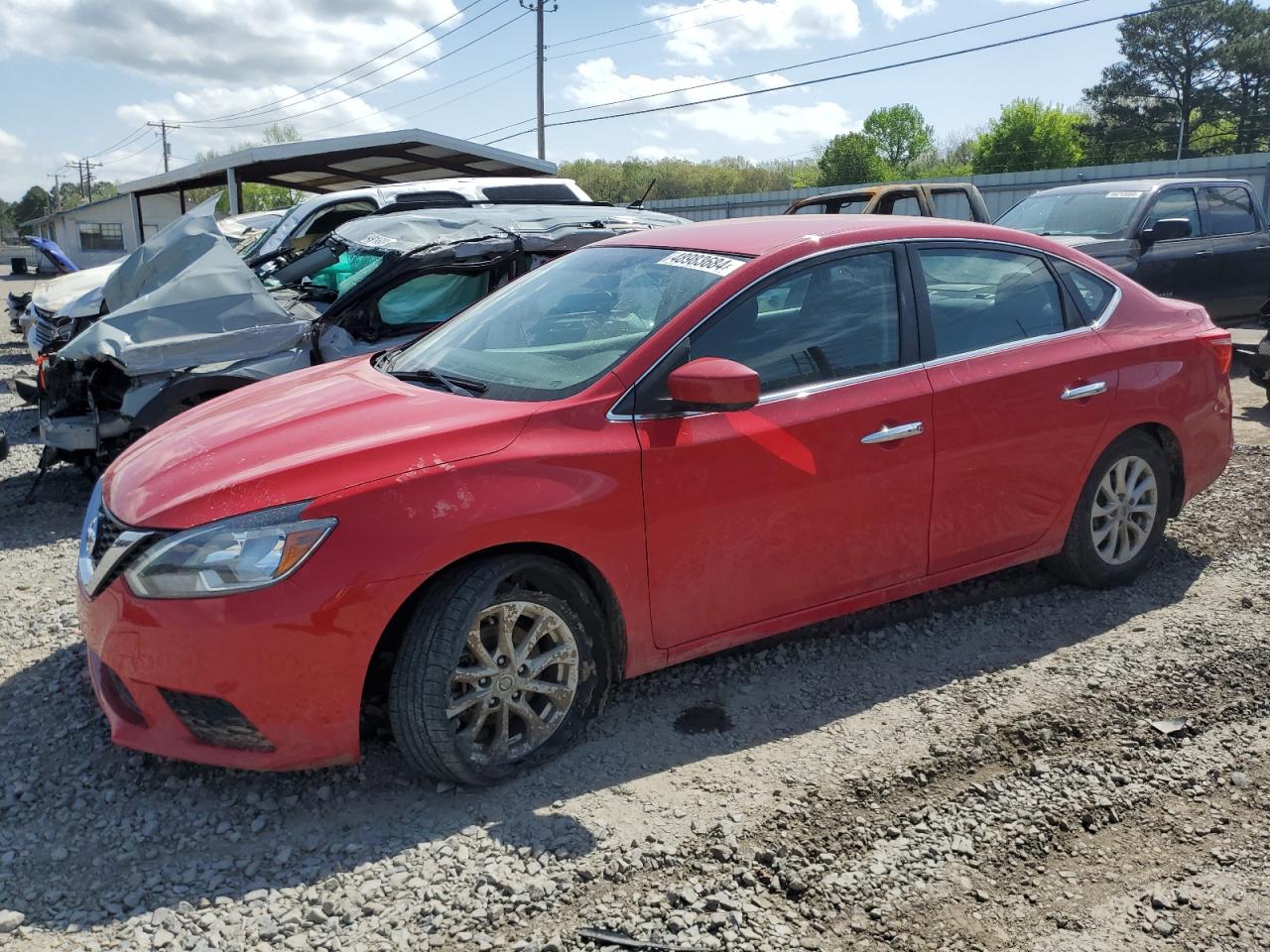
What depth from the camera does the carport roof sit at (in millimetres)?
18406

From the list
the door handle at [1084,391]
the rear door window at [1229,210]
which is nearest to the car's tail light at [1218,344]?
the door handle at [1084,391]

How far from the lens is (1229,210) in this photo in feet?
36.9

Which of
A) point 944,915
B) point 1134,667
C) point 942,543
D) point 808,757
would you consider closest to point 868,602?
point 942,543

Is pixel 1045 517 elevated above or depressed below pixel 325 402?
below

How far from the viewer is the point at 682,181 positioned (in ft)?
212

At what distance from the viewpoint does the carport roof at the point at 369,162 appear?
60.4ft

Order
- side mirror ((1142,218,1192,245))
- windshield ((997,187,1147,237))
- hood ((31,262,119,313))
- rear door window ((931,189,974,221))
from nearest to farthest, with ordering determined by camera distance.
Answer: side mirror ((1142,218,1192,245)) < windshield ((997,187,1147,237)) < hood ((31,262,119,313)) < rear door window ((931,189,974,221))

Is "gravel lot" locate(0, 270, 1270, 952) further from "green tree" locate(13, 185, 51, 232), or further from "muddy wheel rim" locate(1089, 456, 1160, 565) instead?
"green tree" locate(13, 185, 51, 232)

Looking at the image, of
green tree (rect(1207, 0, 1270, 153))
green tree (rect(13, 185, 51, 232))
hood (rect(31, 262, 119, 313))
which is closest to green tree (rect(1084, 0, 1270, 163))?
green tree (rect(1207, 0, 1270, 153))

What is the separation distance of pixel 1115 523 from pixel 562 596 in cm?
275

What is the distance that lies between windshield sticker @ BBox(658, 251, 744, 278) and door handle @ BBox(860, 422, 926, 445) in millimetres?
783

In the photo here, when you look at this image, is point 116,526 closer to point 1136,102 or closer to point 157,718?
point 157,718

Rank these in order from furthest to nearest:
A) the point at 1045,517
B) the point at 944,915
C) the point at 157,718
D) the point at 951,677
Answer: the point at 1045,517 → the point at 951,677 → the point at 157,718 → the point at 944,915

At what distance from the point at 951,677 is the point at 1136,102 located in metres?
64.8
